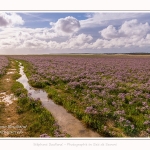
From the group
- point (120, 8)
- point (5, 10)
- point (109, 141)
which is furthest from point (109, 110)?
point (5, 10)

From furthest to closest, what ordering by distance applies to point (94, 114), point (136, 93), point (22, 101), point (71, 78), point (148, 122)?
point (71, 78) < point (136, 93) < point (22, 101) < point (94, 114) < point (148, 122)

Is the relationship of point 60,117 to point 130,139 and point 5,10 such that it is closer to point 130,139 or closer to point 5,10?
point 130,139

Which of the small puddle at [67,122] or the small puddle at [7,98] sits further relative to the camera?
the small puddle at [7,98]

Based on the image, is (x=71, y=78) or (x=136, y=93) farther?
(x=71, y=78)

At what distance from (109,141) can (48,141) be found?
7.66 feet

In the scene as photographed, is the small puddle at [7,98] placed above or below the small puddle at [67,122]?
above

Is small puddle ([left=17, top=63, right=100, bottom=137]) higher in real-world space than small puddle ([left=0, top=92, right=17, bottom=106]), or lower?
lower

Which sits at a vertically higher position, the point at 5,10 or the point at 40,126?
the point at 5,10

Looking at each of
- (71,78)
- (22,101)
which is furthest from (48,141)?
(71,78)

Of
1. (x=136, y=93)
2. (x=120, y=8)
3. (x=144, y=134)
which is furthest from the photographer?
(x=136, y=93)

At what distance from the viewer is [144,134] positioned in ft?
23.2

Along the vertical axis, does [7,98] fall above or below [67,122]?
above

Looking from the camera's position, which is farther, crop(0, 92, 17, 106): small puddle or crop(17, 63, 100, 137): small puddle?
crop(0, 92, 17, 106): small puddle

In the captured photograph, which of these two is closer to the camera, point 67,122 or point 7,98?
point 67,122
